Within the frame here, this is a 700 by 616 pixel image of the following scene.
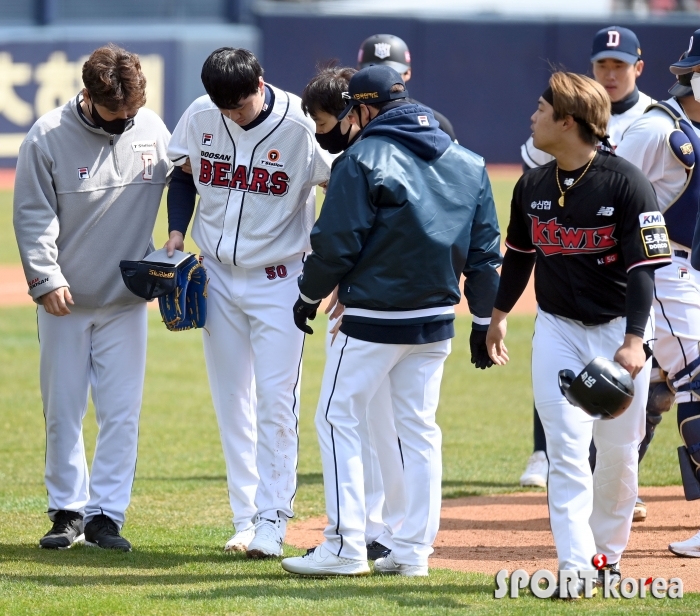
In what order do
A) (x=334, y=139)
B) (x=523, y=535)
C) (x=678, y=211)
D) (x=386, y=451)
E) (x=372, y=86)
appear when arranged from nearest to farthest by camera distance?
1. (x=372, y=86)
2. (x=386, y=451)
3. (x=334, y=139)
4. (x=678, y=211)
5. (x=523, y=535)

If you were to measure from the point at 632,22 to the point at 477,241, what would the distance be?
23.8 m

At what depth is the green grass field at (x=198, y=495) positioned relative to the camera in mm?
4121

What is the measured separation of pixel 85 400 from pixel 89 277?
24.5 inches

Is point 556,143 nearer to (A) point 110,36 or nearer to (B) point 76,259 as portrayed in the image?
(B) point 76,259

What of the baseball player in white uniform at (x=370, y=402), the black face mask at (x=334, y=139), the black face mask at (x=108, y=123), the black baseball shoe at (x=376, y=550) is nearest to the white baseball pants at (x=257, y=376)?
the baseball player in white uniform at (x=370, y=402)

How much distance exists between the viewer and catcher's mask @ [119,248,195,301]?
506cm

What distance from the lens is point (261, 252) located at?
5035 mm

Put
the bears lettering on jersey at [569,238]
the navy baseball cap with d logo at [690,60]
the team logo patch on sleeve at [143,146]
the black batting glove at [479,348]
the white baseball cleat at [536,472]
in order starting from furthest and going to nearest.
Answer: the white baseball cleat at [536,472], the team logo patch on sleeve at [143,146], the navy baseball cap with d logo at [690,60], the black batting glove at [479,348], the bears lettering on jersey at [569,238]

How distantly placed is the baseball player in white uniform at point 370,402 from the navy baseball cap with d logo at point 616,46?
1.95 metres

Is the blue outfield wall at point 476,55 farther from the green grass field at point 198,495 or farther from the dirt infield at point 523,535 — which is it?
the dirt infield at point 523,535

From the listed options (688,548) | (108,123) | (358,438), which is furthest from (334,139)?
(688,548)

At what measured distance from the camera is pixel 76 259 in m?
5.30

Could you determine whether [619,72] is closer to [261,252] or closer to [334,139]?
[334,139]

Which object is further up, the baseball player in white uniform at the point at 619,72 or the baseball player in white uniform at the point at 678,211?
the baseball player in white uniform at the point at 619,72
